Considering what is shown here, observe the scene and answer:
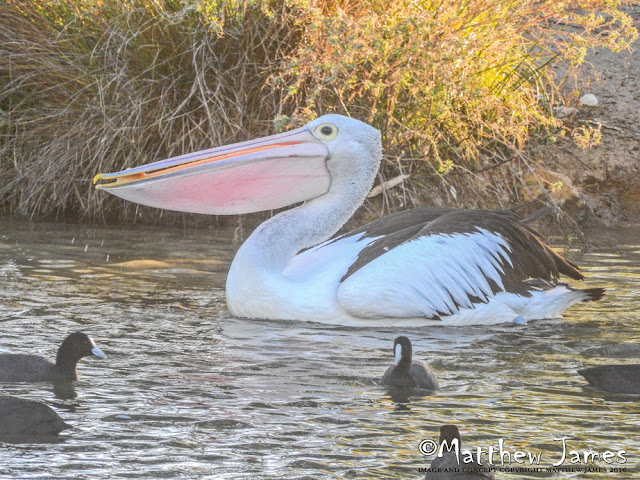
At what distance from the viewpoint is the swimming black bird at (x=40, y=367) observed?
16.2ft

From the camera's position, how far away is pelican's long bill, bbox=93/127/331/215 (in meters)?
6.62

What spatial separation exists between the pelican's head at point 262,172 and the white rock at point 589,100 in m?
5.67

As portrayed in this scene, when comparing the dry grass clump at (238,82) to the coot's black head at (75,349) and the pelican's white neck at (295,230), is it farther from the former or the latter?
the coot's black head at (75,349)

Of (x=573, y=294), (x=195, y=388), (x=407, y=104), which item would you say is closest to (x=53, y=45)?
(x=407, y=104)

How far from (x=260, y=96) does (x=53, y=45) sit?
1978 mm

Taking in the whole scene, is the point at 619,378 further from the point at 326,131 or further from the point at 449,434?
the point at 326,131

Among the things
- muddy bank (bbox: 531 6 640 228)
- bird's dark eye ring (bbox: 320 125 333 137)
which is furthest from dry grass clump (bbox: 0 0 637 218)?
bird's dark eye ring (bbox: 320 125 333 137)

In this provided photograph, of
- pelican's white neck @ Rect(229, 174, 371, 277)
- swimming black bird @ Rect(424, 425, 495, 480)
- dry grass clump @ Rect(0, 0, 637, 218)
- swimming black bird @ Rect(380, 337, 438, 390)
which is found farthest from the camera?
dry grass clump @ Rect(0, 0, 637, 218)

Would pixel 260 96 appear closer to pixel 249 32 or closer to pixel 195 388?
pixel 249 32

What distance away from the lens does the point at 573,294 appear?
266 inches

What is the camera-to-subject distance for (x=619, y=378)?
4867mm

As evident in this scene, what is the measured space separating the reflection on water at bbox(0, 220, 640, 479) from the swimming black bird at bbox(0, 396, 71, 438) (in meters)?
0.09

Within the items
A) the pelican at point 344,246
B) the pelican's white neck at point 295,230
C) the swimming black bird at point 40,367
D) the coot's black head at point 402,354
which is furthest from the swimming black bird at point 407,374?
the pelican's white neck at point 295,230

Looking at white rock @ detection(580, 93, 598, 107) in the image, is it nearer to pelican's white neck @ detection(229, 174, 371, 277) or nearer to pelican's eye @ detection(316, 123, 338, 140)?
pelican's white neck @ detection(229, 174, 371, 277)
